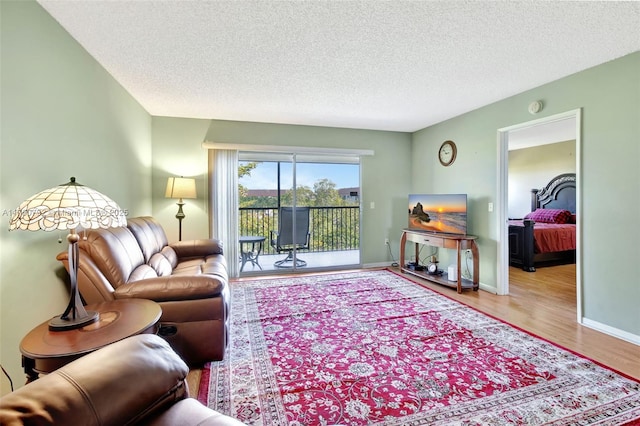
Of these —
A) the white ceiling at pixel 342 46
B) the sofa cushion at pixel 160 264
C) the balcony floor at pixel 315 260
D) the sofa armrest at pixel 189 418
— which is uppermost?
the white ceiling at pixel 342 46

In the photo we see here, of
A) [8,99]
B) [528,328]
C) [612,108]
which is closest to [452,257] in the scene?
[528,328]

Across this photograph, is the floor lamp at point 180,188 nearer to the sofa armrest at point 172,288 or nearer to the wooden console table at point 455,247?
the sofa armrest at point 172,288

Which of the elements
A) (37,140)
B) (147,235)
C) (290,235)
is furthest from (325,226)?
(37,140)

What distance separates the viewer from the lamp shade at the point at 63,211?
4.48ft

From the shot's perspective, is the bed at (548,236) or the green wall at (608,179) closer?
the green wall at (608,179)

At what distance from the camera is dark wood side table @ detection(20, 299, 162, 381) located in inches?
49.8

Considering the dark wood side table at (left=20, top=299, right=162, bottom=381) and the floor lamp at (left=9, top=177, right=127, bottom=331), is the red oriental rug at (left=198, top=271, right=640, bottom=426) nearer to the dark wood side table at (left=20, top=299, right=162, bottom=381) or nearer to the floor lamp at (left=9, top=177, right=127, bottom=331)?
the dark wood side table at (left=20, top=299, right=162, bottom=381)

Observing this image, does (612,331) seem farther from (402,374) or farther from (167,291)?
(167,291)

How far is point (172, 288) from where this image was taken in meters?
1.97

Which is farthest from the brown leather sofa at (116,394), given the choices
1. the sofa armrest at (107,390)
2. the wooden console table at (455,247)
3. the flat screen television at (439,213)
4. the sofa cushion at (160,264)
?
the flat screen television at (439,213)

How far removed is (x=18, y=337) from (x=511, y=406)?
2760 mm

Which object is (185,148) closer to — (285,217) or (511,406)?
(285,217)

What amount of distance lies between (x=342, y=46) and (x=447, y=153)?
112 inches

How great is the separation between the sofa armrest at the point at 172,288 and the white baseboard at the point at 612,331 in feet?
10.6
